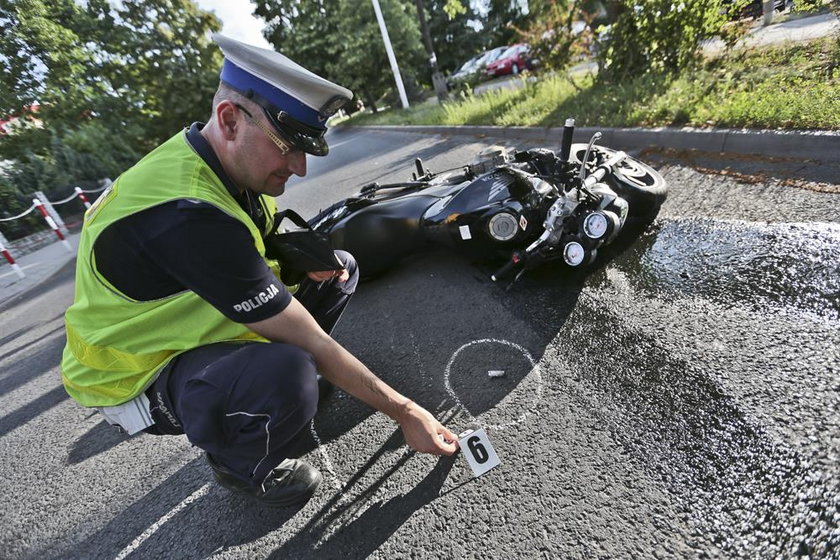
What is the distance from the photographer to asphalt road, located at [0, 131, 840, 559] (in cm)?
142

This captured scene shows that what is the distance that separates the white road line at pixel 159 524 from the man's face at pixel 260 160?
59.9 inches

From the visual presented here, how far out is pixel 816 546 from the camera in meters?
1.20

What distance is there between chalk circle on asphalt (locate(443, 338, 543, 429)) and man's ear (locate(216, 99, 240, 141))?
156 cm

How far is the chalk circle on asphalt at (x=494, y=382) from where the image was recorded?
1.97 metres

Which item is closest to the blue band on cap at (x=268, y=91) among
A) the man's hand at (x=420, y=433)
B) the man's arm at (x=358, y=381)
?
the man's arm at (x=358, y=381)

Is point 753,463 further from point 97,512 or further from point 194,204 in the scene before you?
point 97,512

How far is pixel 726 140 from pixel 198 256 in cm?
453

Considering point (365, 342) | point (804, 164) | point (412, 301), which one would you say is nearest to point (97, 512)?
point (365, 342)

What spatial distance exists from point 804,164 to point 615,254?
1795 millimetres

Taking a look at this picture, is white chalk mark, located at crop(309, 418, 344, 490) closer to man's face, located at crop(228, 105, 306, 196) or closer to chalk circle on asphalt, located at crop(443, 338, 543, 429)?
chalk circle on asphalt, located at crop(443, 338, 543, 429)

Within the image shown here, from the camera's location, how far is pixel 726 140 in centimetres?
383

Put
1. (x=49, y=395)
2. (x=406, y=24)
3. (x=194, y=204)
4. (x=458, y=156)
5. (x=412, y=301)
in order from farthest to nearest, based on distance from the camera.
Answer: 1. (x=406, y=24)
2. (x=458, y=156)
3. (x=49, y=395)
4. (x=412, y=301)
5. (x=194, y=204)

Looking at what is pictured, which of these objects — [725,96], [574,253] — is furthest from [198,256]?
[725,96]

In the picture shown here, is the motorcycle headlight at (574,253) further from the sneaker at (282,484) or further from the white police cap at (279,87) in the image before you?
the sneaker at (282,484)
